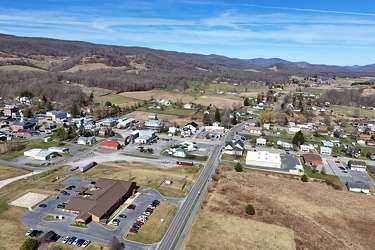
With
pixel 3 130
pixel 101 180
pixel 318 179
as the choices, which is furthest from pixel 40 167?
pixel 318 179

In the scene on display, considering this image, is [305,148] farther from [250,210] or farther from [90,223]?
[90,223]

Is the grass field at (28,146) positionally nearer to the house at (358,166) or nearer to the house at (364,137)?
the house at (358,166)

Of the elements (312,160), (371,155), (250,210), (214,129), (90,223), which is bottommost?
(90,223)

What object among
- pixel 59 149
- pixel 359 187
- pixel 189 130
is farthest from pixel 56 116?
pixel 359 187

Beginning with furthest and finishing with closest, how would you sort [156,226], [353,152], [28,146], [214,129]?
[214,129] < [353,152] < [28,146] < [156,226]

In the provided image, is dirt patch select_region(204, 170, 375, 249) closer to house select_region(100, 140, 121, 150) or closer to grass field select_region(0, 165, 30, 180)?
house select_region(100, 140, 121, 150)

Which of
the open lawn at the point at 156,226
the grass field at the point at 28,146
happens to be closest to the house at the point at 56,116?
the grass field at the point at 28,146

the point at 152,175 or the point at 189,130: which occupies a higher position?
the point at 189,130
